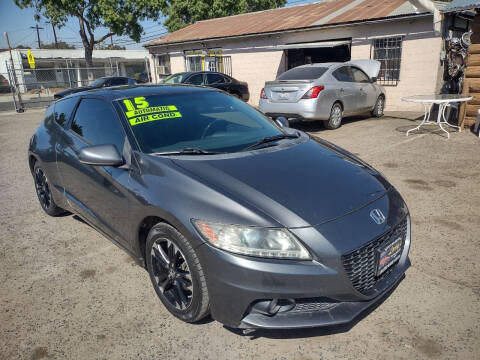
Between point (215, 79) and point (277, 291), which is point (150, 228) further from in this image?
point (215, 79)

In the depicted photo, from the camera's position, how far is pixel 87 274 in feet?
10.8

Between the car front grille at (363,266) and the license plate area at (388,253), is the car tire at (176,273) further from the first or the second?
the license plate area at (388,253)

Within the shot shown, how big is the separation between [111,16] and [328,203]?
28672mm

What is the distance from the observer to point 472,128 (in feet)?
28.4

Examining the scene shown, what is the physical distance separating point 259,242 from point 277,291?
0.93ft

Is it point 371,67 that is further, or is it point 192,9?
point 192,9

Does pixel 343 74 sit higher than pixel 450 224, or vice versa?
pixel 343 74

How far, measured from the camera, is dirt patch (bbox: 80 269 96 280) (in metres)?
3.24

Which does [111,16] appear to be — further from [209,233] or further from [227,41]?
[209,233]

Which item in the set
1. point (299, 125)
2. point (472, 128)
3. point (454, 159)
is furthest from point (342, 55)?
point (454, 159)

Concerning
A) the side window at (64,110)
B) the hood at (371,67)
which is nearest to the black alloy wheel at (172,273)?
the side window at (64,110)

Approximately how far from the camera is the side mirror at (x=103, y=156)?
2744 millimetres

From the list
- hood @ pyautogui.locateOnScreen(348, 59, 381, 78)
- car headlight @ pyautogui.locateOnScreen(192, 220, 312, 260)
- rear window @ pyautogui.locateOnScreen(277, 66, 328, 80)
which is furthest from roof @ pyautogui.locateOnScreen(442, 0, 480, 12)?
car headlight @ pyautogui.locateOnScreen(192, 220, 312, 260)

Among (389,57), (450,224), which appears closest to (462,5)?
(389,57)
